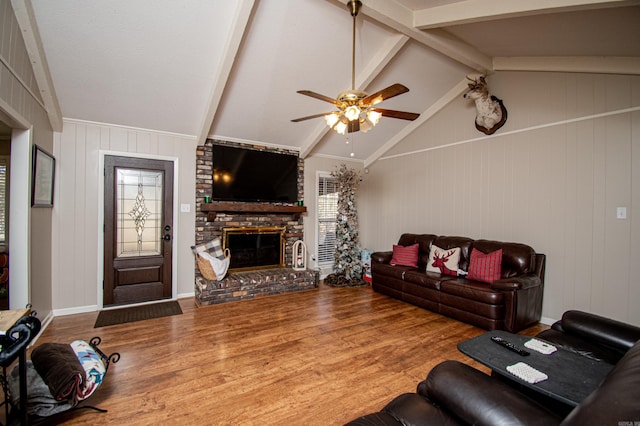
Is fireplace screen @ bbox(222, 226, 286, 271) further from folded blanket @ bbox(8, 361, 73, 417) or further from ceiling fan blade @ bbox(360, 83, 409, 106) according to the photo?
ceiling fan blade @ bbox(360, 83, 409, 106)

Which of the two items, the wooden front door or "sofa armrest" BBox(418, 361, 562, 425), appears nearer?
"sofa armrest" BBox(418, 361, 562, 425)

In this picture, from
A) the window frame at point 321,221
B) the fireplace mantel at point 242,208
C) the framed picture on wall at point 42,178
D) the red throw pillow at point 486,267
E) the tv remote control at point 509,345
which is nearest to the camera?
the tv remote control at point 509,345

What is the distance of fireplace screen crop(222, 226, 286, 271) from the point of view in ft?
16.1

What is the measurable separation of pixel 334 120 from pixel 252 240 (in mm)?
3041

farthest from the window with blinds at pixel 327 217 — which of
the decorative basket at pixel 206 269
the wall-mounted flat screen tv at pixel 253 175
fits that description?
the decorative basket at pixel 206 269

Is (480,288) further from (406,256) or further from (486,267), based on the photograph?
(406,256)

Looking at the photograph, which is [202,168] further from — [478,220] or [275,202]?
[478,220]

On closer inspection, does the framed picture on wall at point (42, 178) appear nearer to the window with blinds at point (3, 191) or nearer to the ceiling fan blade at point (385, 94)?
the window with blinds at point (3, 191)

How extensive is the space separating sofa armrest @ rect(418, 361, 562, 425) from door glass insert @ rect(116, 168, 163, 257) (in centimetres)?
425

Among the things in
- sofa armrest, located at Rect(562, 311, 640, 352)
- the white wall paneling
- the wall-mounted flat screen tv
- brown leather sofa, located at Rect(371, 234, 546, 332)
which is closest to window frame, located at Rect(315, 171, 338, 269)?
the wall-mounted flat screen tv

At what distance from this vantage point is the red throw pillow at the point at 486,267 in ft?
12.2

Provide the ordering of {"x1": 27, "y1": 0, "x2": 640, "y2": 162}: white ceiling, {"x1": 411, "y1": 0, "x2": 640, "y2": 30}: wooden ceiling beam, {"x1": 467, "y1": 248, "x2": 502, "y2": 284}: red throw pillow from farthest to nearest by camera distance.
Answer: {"x1": 467, "y1": 248, "x2": 502, "y2": 284}: red throw pillow < {"x1": 27, "y1": 0, "x2": 640, "y2": 162}: white ceiling < {"x1": 411, "y1": 0, "x2": 640, "y2": 30}: wooden ceiling beam

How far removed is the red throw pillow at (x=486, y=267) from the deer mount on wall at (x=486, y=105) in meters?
1.84

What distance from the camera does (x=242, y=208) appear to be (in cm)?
475
